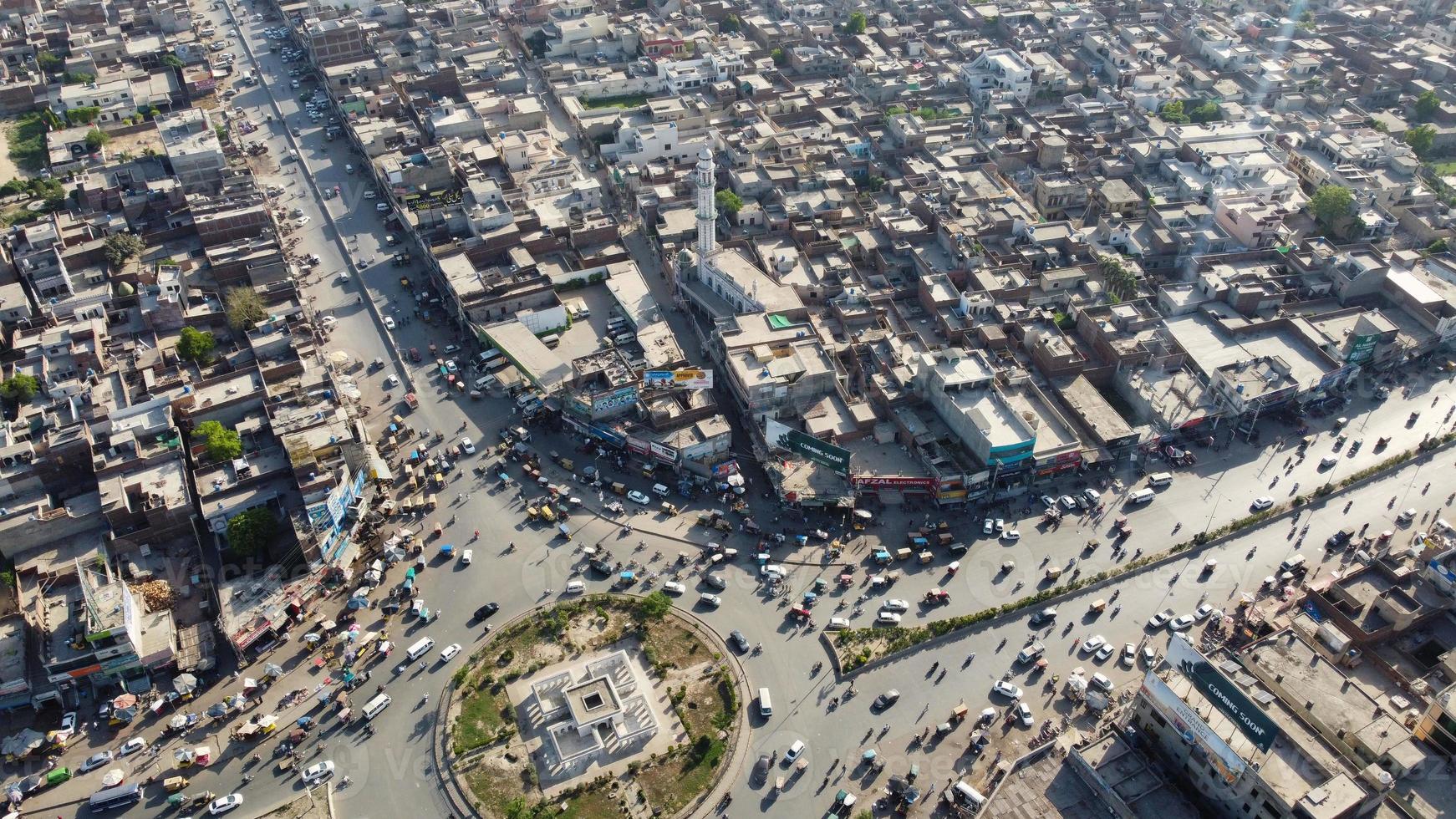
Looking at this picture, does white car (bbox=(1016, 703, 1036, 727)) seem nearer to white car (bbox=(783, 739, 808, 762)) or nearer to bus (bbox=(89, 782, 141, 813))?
white car (bbox=(783, 739, 808, 762))

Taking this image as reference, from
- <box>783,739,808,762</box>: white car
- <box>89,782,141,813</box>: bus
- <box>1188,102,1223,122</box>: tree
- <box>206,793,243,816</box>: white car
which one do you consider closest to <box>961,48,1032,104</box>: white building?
<box>1188,102,1223,122</box>: tree

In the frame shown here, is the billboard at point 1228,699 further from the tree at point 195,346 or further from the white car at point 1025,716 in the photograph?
the tree at point 195,346

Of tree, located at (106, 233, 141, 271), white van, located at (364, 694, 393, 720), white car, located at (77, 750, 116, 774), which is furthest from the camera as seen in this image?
tree, located at (106, 233, 141, 271)

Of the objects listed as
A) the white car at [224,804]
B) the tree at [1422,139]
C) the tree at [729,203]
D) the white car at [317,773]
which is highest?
the tree at [1422,139]

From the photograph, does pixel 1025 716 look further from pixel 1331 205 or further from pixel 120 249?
pixel 120 249

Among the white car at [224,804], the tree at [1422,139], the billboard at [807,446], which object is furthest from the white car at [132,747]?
the tree at [1422,139]

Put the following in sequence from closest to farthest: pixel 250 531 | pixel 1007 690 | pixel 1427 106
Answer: pixel 1007 690 → pixel 250 531 → pixel 1427 106

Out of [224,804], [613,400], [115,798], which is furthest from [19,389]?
[613,400]
